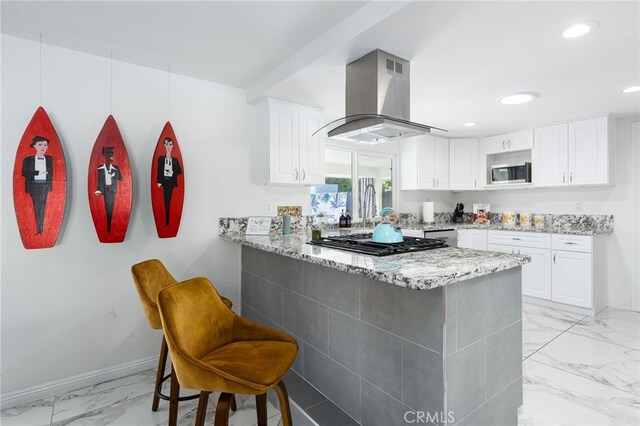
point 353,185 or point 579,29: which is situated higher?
point 579,29

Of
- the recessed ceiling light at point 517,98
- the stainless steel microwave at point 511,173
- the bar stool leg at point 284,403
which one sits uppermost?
the recessed ceiling light at point 517,98

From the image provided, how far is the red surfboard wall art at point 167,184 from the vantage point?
2609mm

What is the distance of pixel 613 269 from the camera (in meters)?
3.99

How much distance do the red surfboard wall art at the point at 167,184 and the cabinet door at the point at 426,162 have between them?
11.0 ft

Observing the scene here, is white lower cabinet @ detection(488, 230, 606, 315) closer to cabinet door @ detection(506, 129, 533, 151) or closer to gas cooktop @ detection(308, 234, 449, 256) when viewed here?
cabinet door @ detection(506, 129, 533, 151)

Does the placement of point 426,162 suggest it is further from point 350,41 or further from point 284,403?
point 284,403

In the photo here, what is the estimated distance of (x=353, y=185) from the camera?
450 cm

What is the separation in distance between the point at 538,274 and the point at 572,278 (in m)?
0.36

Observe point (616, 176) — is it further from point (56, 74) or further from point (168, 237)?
point (56, 74)

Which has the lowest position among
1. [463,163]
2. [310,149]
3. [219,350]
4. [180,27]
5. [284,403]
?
[284,403]

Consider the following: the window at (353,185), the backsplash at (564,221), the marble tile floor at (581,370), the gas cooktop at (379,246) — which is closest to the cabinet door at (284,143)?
the window at (353,185)

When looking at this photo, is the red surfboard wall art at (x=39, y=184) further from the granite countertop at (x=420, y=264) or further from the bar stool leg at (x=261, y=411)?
the bar stool leg at (x=261, y=411)

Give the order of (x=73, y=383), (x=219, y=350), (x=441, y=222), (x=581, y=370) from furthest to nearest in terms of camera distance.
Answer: (x=441, y=222), (x=581, y=370), (x=73, y=383), (x=219, y=350)

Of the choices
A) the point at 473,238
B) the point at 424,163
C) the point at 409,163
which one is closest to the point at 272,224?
the point at 409,163
